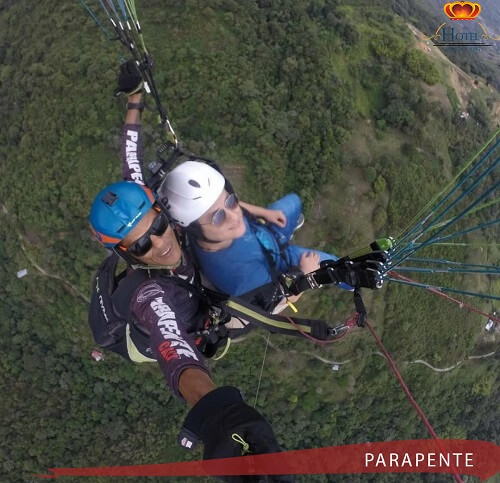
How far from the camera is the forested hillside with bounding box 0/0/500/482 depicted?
1634 cm

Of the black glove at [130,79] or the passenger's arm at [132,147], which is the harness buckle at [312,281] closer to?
the passenger's arm at [132,147]

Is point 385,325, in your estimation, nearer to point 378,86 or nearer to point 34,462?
point 378,86

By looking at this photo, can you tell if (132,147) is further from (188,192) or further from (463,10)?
(463,10)

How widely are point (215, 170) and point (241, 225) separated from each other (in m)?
0.85

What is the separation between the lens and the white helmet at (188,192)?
4.94 metres

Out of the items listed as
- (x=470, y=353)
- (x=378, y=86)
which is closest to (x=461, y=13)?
(x=378, y=86)

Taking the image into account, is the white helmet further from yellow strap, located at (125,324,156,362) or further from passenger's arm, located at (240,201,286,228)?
yellow strap, located at (125,324,156,362)

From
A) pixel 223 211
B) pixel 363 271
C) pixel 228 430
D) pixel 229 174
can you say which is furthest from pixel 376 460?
pixel 228 430

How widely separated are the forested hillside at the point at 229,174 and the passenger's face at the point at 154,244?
12.7 metres

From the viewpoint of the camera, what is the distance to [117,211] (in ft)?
12.5

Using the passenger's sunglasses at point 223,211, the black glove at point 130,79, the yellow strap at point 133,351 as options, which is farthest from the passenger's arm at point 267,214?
the yellow strap at point 133,351

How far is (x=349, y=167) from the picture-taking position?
17672mm

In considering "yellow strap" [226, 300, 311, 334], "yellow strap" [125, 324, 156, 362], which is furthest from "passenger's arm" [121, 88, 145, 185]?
"yellow strap" [226, 300, 311, 334]

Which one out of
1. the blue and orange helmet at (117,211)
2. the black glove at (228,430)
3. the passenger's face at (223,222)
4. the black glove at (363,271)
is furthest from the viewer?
the passenger's face at (223,222)
